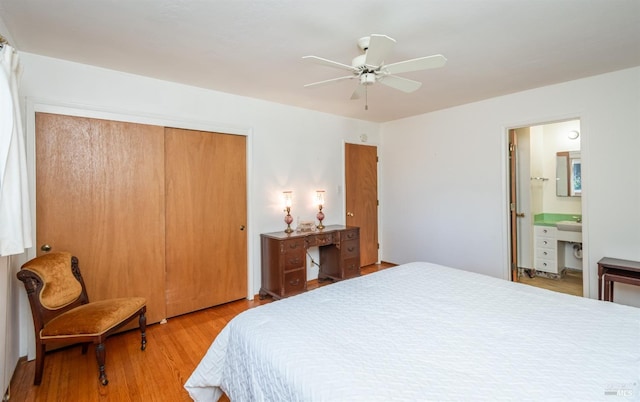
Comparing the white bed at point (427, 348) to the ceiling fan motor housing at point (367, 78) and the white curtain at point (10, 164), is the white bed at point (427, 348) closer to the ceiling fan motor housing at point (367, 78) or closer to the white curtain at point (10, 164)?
the white curtain at point (10, 164)

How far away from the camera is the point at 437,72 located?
277cm

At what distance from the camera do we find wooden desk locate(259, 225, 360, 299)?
11.0 ft

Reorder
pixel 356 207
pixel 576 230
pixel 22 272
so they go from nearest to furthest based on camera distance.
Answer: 1. pixel 22 272
2. pixel 576 230
3. pixel 356 207

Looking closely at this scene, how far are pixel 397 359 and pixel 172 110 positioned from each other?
2.93 meters

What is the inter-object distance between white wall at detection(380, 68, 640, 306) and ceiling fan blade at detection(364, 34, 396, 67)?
254 centimetres

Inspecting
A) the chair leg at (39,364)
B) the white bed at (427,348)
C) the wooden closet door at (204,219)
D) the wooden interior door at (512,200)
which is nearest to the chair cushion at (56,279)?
the chair leg at (39,364)

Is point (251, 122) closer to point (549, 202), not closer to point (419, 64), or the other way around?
point (419, 64)

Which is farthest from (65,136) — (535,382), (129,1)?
(535,382)

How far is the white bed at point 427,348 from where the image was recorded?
3.36ft

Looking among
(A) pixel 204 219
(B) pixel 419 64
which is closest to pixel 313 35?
(B) pixel 419 64

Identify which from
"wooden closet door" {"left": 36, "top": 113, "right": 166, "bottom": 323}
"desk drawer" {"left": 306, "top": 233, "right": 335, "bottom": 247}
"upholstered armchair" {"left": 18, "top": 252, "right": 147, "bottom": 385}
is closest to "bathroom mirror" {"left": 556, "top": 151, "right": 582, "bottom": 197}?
"desk drawer" {"left": 306, "top": 233, "right": 335, "bottom": 247}

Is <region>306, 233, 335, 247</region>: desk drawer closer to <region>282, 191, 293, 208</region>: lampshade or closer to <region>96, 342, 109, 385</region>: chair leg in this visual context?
<region>282, 191, 293, 208</region>: lampshade

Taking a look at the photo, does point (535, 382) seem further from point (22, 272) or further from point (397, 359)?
point (22, 272)

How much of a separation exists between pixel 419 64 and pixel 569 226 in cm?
362
